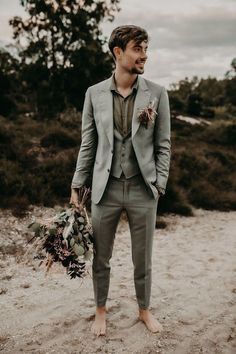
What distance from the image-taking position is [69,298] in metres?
4.21

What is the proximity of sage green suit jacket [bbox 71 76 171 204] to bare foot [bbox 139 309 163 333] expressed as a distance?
114cm

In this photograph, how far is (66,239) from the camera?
115 inches

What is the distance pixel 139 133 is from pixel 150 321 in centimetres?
170

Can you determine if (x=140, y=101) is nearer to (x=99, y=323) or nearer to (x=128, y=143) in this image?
(x=128, y=143)

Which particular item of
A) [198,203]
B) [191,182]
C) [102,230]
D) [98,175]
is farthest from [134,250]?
[191,182]

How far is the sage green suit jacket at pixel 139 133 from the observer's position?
2963 mm

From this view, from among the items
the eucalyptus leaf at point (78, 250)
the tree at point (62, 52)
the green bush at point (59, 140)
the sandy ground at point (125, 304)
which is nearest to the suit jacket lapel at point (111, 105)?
the eucalyptus leaf at point (78, 250)

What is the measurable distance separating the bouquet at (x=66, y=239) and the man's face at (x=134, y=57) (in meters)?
1.17

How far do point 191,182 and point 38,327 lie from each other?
702 cm

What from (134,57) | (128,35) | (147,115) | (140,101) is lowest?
(147,115)

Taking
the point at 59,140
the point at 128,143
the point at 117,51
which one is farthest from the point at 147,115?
the point at 59,140

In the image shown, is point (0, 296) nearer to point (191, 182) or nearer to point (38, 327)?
point (38, 327)

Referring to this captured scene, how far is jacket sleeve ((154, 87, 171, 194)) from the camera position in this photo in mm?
3041

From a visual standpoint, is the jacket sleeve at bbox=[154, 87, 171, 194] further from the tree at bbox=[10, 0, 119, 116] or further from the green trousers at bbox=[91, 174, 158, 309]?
the tree at bbox=[10, 0, 119, 116]
